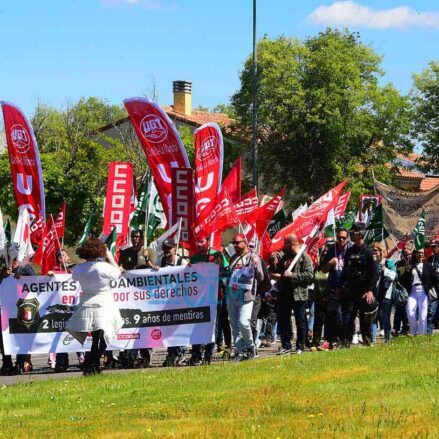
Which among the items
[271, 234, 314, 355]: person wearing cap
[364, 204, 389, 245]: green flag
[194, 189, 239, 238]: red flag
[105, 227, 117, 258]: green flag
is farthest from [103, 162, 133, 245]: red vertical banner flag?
[364, 204, 389, 245]: green flag

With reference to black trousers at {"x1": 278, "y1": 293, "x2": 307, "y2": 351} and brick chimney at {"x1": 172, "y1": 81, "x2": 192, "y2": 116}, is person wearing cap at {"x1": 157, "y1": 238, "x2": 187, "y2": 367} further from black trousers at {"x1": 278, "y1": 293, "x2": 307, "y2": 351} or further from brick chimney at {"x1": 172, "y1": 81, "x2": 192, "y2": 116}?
brick chimney at {"x1": 172, "y1": 81, "x2": 192, "y2": 116}

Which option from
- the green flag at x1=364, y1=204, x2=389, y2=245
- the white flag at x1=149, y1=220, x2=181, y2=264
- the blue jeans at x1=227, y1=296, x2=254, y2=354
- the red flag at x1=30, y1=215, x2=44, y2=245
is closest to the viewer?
the blue jeans at x1=227, y1=296, x2=254, y2=354

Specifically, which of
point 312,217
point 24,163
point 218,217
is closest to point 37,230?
point 24,163

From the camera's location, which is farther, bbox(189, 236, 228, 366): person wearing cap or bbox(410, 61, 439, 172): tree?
bbox(410, 61, 439, 172): tree

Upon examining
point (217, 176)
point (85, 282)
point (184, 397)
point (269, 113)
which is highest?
point (269, 113)

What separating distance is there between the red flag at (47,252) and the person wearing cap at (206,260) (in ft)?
6.65

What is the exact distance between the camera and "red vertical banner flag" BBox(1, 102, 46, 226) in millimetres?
19438

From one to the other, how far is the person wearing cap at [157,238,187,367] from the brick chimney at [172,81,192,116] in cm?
7313

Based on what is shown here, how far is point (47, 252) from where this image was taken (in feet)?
56.1

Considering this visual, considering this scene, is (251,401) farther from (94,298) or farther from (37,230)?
(37,230)

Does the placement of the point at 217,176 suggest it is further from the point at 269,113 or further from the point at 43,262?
the point at 269,113

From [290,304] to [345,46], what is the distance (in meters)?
47.6

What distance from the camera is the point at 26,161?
771 inches

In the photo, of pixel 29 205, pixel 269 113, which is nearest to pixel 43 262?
pixel 29 205
